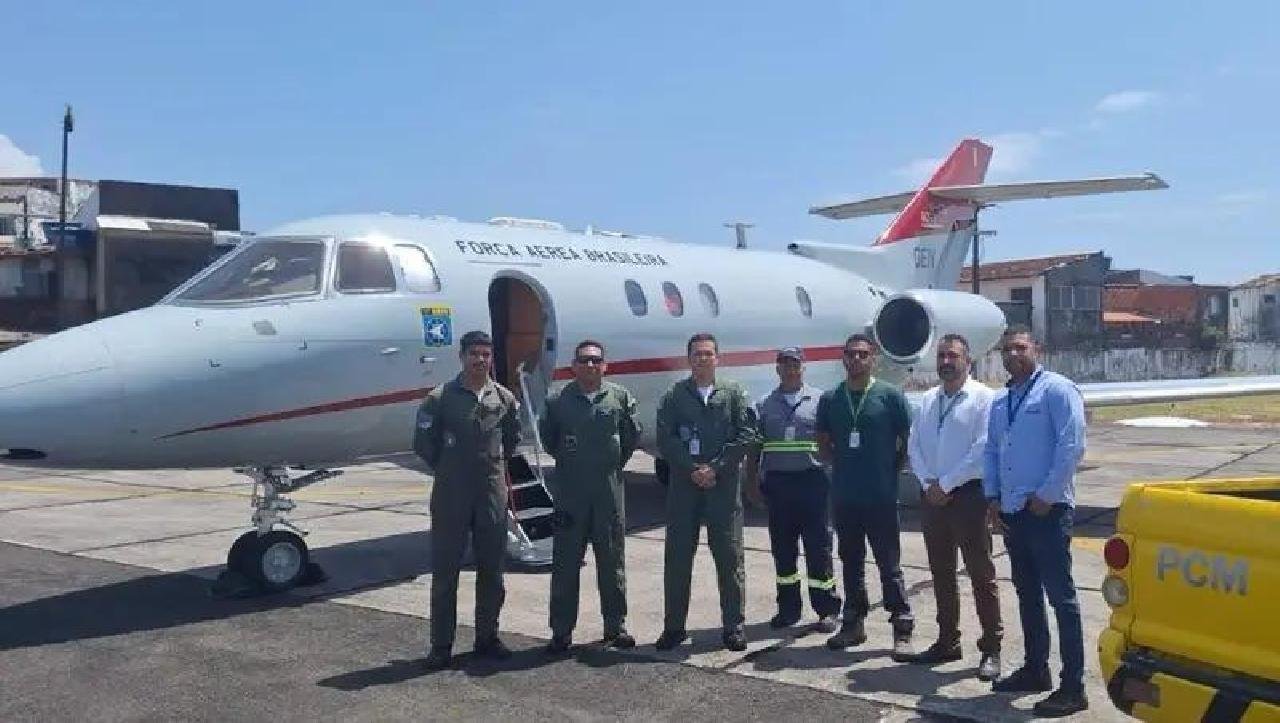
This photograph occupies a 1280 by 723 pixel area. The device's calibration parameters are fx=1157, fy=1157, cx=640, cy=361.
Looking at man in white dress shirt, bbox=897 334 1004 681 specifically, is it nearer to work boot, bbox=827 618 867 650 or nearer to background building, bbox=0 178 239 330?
work boot, bbox=827 618 867 650

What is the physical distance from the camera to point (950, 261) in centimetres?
1867

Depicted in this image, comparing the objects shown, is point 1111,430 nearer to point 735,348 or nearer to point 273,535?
point 735,348

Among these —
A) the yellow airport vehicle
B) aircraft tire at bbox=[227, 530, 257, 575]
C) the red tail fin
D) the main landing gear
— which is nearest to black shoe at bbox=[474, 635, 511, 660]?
the main landing gear

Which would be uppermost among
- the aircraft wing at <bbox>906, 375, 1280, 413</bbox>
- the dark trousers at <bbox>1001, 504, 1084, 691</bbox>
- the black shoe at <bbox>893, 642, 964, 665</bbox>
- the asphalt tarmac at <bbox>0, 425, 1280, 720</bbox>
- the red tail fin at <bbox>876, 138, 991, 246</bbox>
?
the red tail fin at <bbox>876, 138, 991, 246</bbox>

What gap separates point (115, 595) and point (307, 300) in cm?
276

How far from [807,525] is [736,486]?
0.59 m

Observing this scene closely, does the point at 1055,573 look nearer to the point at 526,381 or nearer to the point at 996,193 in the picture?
the point at 526,381

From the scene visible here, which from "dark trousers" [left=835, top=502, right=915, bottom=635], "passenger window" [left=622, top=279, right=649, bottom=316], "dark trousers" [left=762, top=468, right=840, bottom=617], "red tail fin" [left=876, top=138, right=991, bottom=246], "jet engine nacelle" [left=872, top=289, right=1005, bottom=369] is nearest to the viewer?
"dark trousers" [left=835, top=502, right=915, bottom=635]

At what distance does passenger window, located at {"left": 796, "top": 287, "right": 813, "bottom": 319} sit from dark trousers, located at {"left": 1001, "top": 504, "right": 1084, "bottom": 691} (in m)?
8.48

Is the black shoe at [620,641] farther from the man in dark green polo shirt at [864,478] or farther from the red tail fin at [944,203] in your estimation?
the red tail fin at [944,203]

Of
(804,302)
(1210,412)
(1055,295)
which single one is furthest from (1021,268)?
(804,302)

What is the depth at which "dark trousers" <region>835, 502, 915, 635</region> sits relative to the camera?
274 inches

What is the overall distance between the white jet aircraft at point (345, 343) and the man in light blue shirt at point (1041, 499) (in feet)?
15.0

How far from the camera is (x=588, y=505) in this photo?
7.20 metres
